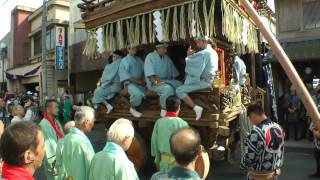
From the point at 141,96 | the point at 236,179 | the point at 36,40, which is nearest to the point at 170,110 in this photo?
the point at 141,96

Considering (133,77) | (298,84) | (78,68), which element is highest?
(78,68)

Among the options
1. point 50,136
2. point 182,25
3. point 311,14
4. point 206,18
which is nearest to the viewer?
point 50,136

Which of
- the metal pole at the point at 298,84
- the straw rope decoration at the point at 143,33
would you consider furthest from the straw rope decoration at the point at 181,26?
the metal pole at the point at 298,84

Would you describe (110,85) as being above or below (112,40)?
below

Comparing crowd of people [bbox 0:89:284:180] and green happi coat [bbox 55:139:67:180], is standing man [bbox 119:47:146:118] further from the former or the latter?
green happi coat [bbox 55:139:67:180]

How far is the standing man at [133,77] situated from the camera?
257 inches

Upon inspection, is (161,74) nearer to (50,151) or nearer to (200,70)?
(200,70)

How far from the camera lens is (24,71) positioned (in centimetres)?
2716

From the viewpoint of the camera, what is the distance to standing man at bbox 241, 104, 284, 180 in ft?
13.6

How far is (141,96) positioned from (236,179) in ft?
7.86

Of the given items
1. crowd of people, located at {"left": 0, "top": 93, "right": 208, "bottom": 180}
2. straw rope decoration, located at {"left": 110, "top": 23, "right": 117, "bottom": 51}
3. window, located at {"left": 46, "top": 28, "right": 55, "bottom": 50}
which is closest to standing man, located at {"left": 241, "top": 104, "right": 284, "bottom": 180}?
crowd of people, located at {"left": 0, "top": 93, "right": 208, "bottom": 180}

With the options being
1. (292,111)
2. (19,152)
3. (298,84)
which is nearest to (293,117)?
(292,111)

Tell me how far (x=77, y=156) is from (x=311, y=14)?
468 inches

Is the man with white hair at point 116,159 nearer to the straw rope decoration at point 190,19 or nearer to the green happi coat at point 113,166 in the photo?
the green happi coat at point 113,166
